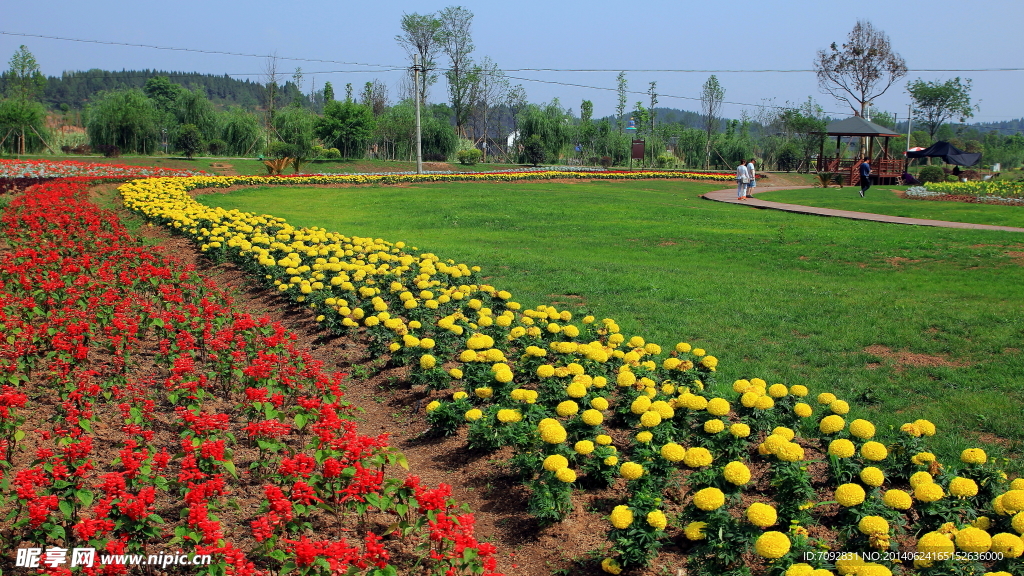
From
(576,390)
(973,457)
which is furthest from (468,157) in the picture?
(973,457)

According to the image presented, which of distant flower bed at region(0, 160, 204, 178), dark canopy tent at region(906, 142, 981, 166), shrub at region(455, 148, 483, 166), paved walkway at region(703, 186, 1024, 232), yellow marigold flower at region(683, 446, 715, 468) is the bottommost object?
yellow marigold flower at region(683, 446, 715, 468)

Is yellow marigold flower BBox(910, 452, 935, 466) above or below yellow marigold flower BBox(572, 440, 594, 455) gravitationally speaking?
above

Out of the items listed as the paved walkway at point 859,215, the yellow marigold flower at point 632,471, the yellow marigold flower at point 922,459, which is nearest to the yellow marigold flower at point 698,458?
the yellow marigold flower at point 632,471

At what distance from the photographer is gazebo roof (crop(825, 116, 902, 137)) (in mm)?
34719

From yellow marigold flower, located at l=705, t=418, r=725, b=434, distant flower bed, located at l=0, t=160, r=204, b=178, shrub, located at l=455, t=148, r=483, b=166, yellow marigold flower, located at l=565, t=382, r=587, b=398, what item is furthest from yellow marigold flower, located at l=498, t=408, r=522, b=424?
shrub, located at l=455, t=148, r=483, b=166

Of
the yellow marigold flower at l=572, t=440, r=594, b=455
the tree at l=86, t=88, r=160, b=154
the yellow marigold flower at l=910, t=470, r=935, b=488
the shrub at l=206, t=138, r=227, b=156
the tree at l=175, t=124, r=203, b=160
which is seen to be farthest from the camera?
the shrub at l=206, t=138, r=227, b=156

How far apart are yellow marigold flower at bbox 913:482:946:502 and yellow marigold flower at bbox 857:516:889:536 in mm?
388

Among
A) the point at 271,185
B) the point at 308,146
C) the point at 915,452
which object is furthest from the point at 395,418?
the point at 308,146

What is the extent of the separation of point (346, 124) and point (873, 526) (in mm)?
46701

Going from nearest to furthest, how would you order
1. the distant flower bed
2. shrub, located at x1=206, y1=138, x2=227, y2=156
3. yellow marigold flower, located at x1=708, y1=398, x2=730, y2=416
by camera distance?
1. yellow marigold flower, located at x1=708, y1=398, x2=730, y2=416
2. the distant flower bed
3. shrub, located at x1=206, y1=138, x2=227, y2=156

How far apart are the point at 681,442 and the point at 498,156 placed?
6440 cm

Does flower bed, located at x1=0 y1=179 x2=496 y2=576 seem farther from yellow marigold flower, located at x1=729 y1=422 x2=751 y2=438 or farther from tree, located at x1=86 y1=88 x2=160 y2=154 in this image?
tree, located at x1=86 y1=88 x2=160 y2=154

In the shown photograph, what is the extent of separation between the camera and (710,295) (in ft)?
30.3

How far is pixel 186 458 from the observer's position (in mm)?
3854
